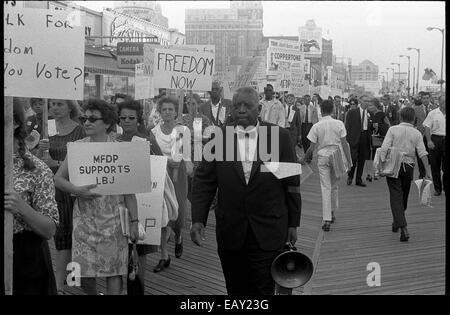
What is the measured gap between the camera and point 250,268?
4.12 meters

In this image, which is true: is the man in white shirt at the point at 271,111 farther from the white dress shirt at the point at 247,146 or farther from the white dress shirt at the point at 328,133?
the white dress shirt at the point at 247,146

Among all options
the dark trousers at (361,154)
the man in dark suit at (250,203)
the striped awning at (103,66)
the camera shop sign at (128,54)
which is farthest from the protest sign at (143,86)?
the camera shop sign at (128,54)

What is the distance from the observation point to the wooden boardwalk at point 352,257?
571 cm

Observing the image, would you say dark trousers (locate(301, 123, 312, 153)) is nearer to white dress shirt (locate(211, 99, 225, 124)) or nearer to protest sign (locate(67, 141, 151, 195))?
white dress shirt (locate(211, 99, 225, 124))

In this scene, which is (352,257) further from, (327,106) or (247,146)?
(247,146)

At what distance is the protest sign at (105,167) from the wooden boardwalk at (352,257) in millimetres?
1615

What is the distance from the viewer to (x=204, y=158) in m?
4.29

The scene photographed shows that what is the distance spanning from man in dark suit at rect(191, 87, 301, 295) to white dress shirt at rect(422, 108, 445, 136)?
7937mm

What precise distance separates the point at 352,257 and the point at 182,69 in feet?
10.1

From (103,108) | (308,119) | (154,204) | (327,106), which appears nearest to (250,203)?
(103,108)

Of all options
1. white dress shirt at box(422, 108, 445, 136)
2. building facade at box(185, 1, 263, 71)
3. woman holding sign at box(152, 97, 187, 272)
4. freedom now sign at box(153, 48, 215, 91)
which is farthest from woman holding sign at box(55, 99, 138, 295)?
white dress shirt at box(422, 108, 445, 136)

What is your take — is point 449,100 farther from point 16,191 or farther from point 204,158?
point 16,191
